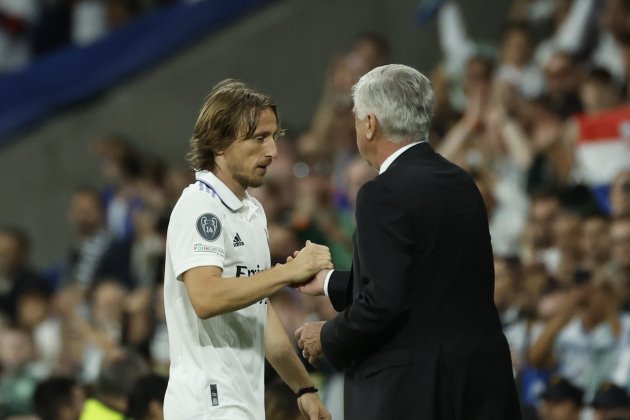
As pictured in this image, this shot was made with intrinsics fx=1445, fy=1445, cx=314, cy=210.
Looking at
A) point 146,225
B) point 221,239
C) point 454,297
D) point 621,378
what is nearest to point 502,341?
point 454,297

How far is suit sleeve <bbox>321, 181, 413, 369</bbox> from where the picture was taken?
459cm

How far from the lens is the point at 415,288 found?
4.66 m

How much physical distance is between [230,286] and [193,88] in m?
8.33

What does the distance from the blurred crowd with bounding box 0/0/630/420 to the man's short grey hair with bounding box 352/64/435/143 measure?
7.25 feet

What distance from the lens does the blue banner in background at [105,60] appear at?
12.9 m

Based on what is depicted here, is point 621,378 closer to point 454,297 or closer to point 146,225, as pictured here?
point 454,297

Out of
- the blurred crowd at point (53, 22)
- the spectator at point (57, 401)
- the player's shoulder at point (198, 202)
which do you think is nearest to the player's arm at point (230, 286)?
the player's shoulder at point (198, 202)

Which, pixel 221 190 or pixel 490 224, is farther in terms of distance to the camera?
pixel 490 224

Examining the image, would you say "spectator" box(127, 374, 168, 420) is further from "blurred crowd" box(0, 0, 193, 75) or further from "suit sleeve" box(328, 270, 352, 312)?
"blurred crowd" box(0, 0, 193, 75)

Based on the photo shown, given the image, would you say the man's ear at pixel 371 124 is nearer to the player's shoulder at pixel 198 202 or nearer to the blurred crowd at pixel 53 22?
the player's shoulder at pixel 198 202

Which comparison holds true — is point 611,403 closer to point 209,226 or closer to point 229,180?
point 229,180

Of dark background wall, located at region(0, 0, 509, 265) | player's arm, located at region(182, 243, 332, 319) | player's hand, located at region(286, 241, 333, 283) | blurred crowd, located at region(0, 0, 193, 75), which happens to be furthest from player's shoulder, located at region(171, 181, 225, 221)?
blurred crowd, located at region(0, 0, 193, 75)

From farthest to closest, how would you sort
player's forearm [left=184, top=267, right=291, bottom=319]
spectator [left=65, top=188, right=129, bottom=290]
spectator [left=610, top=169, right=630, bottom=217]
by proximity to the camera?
spectator [left=65, top=188, right=129, bottom=290], spectator [left=610, top=169, right=630, bottom=217], player's forearm [left=184, top=267, right=291, bottom=319]

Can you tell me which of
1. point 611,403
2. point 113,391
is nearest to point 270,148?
point 113,391
